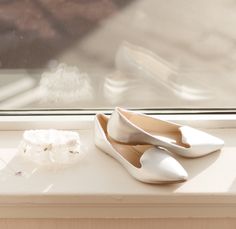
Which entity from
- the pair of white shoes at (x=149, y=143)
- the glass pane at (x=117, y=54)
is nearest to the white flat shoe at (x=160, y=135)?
the pair of white shoes at (x=149, y=143)

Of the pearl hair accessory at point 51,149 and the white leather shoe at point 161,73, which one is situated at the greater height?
the white leather shoe at point 161,73

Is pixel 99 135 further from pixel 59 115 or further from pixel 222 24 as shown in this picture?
pixel 222 24

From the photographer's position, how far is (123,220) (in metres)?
0.82

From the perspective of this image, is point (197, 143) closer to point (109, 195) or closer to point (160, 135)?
point (160, 135)

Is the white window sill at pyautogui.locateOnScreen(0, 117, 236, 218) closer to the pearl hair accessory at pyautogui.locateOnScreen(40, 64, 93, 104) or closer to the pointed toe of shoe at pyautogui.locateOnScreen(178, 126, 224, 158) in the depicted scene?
the pointed toe of shoe at pyautogui.locateOnScreen(178, 126, 224, 158)

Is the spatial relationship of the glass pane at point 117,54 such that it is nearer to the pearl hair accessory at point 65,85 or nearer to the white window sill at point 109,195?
the pearl hair accessory at point 65,85

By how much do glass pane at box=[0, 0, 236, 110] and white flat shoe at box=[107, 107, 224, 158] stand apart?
123mm

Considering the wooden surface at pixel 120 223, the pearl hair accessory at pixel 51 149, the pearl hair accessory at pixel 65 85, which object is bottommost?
the wooden surface at pixel 120 223

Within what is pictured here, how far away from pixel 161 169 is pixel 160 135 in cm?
14

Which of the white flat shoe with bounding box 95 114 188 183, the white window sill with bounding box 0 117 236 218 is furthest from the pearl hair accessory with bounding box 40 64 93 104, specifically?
the white window sill with bounding box 0 117 236 218

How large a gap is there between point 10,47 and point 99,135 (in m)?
0.28

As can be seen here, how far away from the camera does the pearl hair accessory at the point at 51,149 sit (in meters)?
0.88

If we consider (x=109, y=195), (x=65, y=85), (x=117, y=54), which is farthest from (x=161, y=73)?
(x=109, y=195)

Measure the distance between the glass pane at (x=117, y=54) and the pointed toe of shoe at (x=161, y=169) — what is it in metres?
0.24
